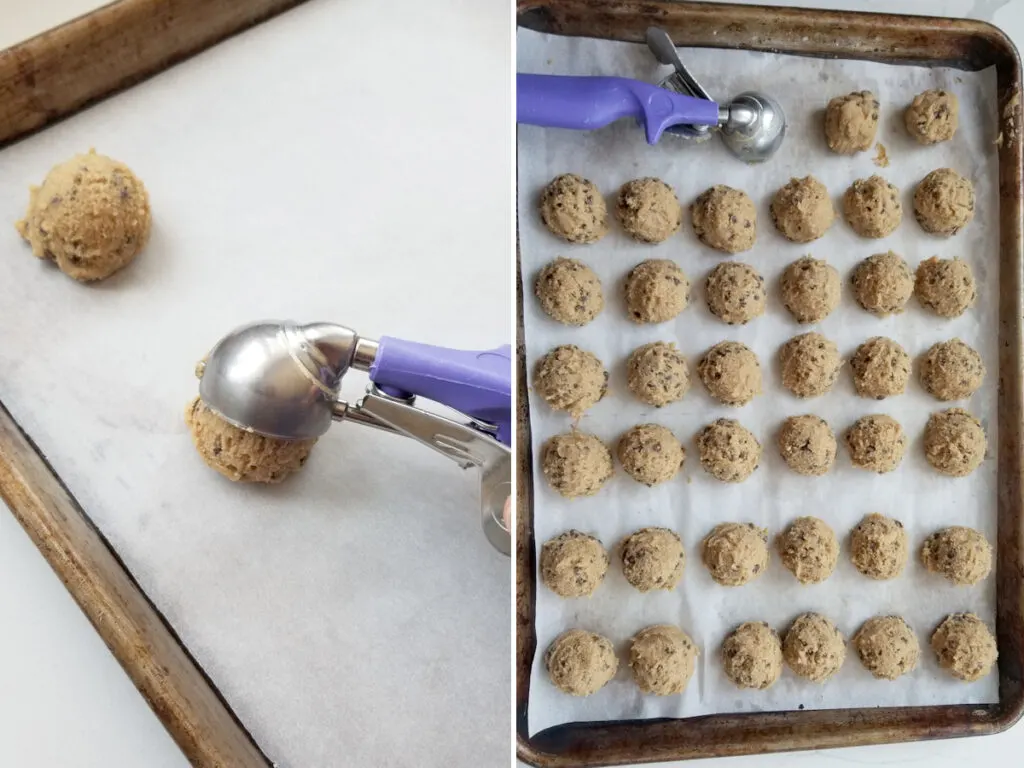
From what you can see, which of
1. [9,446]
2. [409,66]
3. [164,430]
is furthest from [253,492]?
[409,66]

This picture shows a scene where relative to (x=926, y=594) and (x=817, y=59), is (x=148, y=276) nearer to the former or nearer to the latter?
(x=817, y=59)

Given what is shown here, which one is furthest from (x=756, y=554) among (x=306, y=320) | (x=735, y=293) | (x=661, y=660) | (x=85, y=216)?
(x=85, y=216)

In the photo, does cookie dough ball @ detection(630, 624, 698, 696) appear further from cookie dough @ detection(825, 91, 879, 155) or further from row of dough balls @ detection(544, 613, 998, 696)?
cookie dough @ detection(825, 91, 879, 155)

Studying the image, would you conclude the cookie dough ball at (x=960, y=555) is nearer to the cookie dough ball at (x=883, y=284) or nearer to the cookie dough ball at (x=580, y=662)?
the cookie dough ball at (x=883, y=284)

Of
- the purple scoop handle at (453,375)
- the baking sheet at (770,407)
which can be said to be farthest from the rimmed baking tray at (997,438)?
the purple scoop handle at (453,375)

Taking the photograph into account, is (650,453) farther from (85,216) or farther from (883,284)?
(85,216)

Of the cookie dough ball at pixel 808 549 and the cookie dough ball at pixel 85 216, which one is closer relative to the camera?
the cookie dough ball at pixel 85 216
